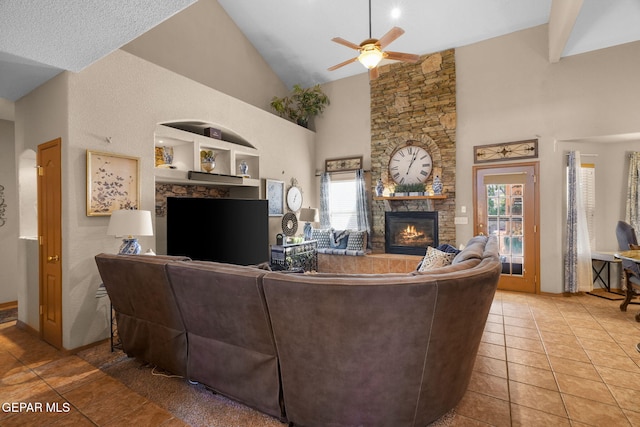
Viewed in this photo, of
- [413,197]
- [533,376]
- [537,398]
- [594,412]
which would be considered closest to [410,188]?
[413,197]

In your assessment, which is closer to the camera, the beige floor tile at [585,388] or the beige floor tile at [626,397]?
the beige floor tile at [626,397]

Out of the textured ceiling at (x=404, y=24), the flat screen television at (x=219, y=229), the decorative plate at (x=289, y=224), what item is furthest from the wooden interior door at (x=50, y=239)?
the textured ceiling at (x=404, y=24)

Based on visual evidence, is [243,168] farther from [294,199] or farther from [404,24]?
[404,24]

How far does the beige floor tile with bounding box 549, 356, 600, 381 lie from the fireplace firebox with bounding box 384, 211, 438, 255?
305 centimetres

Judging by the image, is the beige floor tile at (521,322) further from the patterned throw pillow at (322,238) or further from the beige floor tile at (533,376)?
the patterned throw pillow at (322,238)

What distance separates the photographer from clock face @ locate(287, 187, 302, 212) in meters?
6.01

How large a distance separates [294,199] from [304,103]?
216 centimetres

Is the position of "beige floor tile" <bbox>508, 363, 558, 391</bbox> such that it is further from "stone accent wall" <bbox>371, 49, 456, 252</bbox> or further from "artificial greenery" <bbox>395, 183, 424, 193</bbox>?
"artificial greenery" <bbox>395, 183, 424, 193</bbox>

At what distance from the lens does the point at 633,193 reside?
4.75m

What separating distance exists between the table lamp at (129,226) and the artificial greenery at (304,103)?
167 inches

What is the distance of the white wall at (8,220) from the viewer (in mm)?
4359

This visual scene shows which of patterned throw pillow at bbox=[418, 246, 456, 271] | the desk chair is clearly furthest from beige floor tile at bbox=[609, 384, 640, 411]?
the desk chair

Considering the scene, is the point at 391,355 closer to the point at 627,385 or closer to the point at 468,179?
the point at 627,385

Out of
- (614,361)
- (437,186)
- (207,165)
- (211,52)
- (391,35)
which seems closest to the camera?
(614,361)
